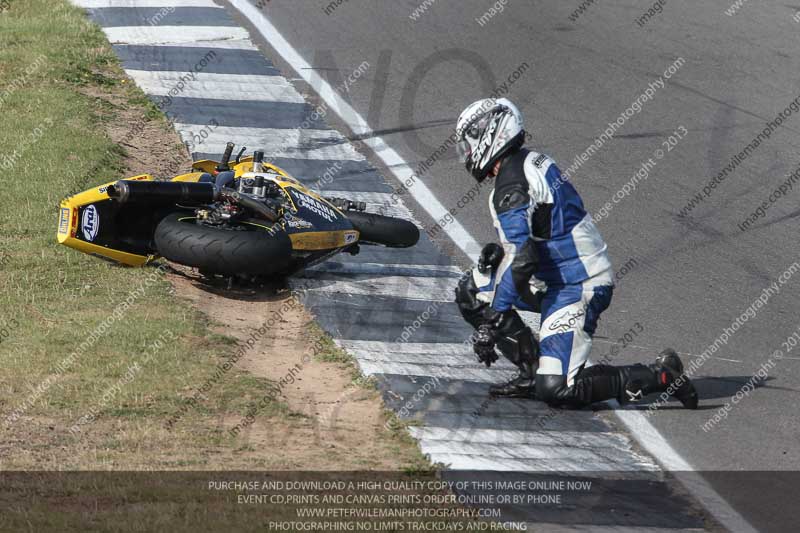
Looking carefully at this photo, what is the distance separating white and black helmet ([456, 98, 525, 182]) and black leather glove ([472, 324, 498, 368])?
0.95 metres

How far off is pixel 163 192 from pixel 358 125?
4.31 m

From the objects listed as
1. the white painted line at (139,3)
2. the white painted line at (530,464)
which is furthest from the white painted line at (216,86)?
the white painted line at (530,464)

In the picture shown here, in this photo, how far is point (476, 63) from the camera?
14195 mm

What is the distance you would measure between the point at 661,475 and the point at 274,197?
3581mm

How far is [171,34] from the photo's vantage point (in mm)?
14586

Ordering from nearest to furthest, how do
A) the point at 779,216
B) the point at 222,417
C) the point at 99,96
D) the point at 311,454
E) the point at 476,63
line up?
the point at 311,454 < the point at 222,417 < the point at 779,216 < the point at 99,96 < the point at 476,63

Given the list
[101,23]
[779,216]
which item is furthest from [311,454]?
[101,23]

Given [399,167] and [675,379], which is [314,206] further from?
[675,379]

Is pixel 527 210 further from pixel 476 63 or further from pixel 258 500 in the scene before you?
pixel 476 63

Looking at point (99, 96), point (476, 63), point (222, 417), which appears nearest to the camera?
point (222, 417)

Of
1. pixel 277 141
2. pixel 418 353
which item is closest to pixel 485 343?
pixel 418 353

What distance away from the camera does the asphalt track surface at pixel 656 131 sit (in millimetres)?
7727

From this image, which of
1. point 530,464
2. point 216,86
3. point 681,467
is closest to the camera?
point 530,464

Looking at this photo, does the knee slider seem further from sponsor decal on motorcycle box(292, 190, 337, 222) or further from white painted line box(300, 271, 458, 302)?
sponsor decal on motorcycle box(292, 190, 337, 222)
